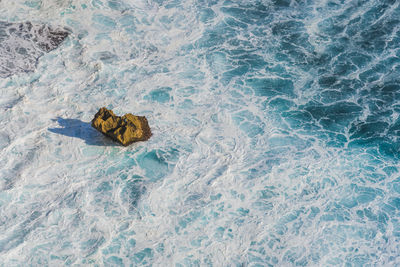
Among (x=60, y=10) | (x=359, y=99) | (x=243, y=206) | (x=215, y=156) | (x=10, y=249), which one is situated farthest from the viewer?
(x=60, y=10)

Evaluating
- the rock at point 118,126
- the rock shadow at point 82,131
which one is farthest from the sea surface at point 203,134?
the rock at point 118,126

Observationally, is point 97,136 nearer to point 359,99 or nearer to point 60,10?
point 60,10

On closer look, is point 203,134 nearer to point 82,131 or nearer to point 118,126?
point 118,126

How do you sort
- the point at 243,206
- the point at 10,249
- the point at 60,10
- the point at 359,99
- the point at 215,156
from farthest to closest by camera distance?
the point at 60,10, the point at 359,99, the point at 215,156, the point at 243,206, the point at 10,249

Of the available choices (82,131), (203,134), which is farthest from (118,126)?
(203,134)

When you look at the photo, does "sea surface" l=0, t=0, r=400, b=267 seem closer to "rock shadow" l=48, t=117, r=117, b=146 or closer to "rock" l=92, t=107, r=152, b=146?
"rock shadow" l=48, t=117, r=117, b=146

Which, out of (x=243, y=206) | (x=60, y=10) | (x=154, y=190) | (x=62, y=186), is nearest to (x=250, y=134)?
(x=243, y=206)

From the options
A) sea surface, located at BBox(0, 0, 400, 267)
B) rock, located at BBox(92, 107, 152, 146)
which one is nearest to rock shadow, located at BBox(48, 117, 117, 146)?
sea surface, located at BBox(0, 0, 400, 267)

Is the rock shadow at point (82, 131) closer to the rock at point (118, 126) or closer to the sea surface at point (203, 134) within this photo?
the sea surface at point (203, 134)
